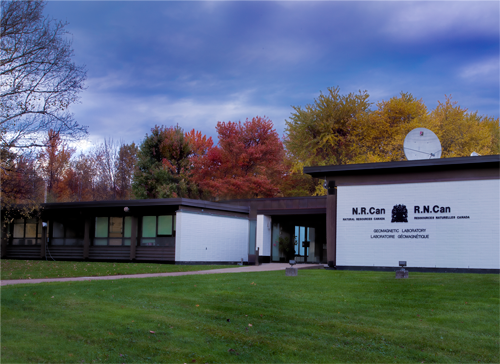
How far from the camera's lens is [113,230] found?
1075 inches

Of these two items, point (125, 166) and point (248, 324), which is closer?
point (248, 324)

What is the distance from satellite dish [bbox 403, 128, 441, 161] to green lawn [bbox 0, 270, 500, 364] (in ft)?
28.5

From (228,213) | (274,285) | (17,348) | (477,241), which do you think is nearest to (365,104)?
(228,213)

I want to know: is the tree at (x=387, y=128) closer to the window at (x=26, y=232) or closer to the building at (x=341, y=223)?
the building at (x=341, y=223)

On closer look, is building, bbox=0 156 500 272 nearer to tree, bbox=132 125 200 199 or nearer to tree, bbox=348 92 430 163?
tree, bbox=348 92 430 163

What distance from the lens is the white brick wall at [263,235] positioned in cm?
2759

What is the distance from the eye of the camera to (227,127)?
141 feet

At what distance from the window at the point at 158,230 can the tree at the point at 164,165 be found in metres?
15.6

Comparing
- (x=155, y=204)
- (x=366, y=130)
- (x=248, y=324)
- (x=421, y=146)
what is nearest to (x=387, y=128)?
(x=366, y=130)

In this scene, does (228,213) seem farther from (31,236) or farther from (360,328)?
(360,328)

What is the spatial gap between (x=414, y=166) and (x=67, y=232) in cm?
2006

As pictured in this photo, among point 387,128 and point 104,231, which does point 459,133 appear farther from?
point 104,231

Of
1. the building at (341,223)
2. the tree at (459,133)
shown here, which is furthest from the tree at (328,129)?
the building at (341,223)

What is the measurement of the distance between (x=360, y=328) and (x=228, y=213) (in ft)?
65.7
